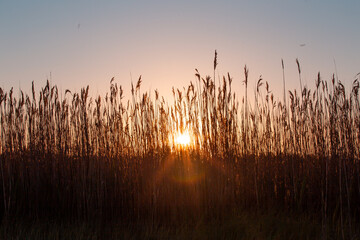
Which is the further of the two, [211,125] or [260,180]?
[260,180]

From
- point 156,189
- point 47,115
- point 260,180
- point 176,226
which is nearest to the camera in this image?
point 176,226

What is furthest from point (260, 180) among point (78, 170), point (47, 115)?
point (47, 115)

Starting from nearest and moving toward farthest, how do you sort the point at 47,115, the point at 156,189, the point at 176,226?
the point at 176,226, the point at 156,189, the point at 47,115

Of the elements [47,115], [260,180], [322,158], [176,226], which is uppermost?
[47,115]

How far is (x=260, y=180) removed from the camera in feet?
10.6

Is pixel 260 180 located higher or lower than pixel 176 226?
higher

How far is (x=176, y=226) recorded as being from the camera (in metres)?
2.58

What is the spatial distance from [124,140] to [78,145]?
472mm

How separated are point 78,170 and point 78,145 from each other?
0.33 meters

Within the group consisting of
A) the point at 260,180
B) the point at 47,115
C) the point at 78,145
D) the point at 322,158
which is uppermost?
the point at 47,115

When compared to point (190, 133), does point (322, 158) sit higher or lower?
lower

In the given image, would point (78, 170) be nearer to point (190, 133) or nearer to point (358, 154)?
point (190, 133)

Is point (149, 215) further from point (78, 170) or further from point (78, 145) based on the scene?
point (78, 145)

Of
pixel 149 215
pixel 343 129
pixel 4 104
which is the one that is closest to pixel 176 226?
pixel 149 215
